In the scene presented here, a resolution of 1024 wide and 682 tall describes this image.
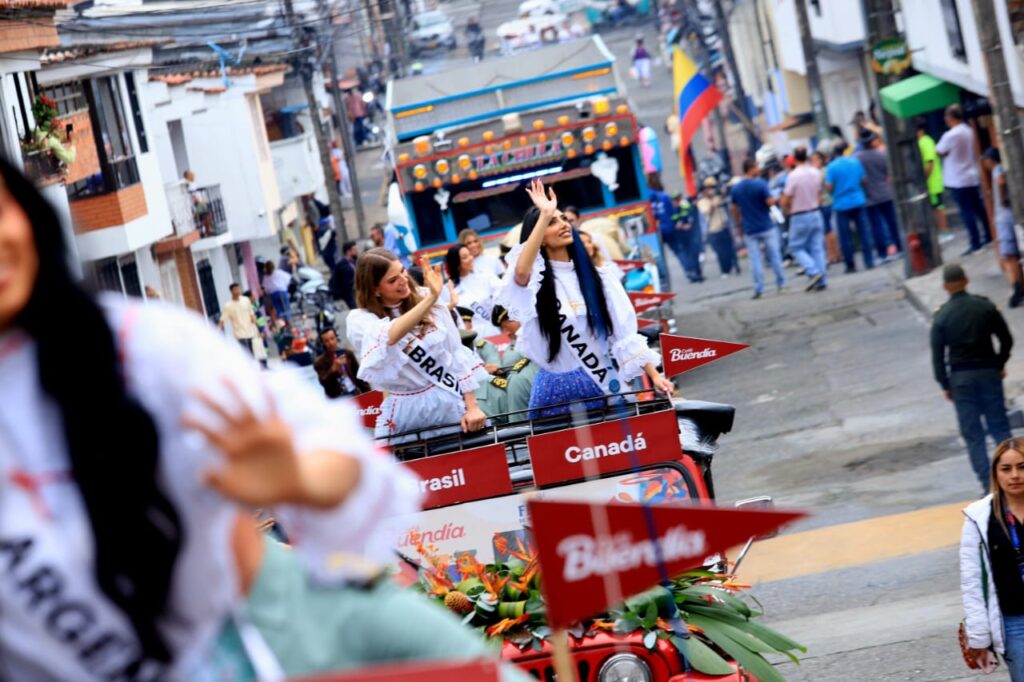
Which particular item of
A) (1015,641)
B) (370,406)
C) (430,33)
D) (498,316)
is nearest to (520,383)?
(370,406)

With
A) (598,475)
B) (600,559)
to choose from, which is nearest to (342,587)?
(600,559)

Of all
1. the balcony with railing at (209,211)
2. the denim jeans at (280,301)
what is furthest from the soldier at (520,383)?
the balcony with railing at (209,211)

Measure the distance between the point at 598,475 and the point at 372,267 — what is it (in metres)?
1.76

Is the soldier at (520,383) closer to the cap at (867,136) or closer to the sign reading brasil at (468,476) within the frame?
the sign reading brasil at (468,476)

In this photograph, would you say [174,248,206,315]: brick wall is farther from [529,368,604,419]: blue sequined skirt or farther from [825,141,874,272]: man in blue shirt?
[529,368,604,419]: blue sequined skirt

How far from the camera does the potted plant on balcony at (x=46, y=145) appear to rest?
21906mm

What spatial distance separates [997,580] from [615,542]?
4.19m

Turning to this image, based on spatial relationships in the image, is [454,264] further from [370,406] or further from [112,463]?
[112,463]

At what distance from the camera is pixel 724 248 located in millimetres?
28938

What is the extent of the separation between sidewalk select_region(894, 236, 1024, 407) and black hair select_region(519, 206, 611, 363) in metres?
6.72

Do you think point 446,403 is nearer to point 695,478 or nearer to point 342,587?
point 695,478

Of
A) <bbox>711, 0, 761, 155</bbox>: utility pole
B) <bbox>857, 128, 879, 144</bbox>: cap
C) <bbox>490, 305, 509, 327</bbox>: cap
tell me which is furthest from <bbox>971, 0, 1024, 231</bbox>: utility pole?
<bbox>711, 0, 761, 155</bbox>: utility pole

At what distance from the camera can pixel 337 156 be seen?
182 feet

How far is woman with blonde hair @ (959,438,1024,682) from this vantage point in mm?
6914
